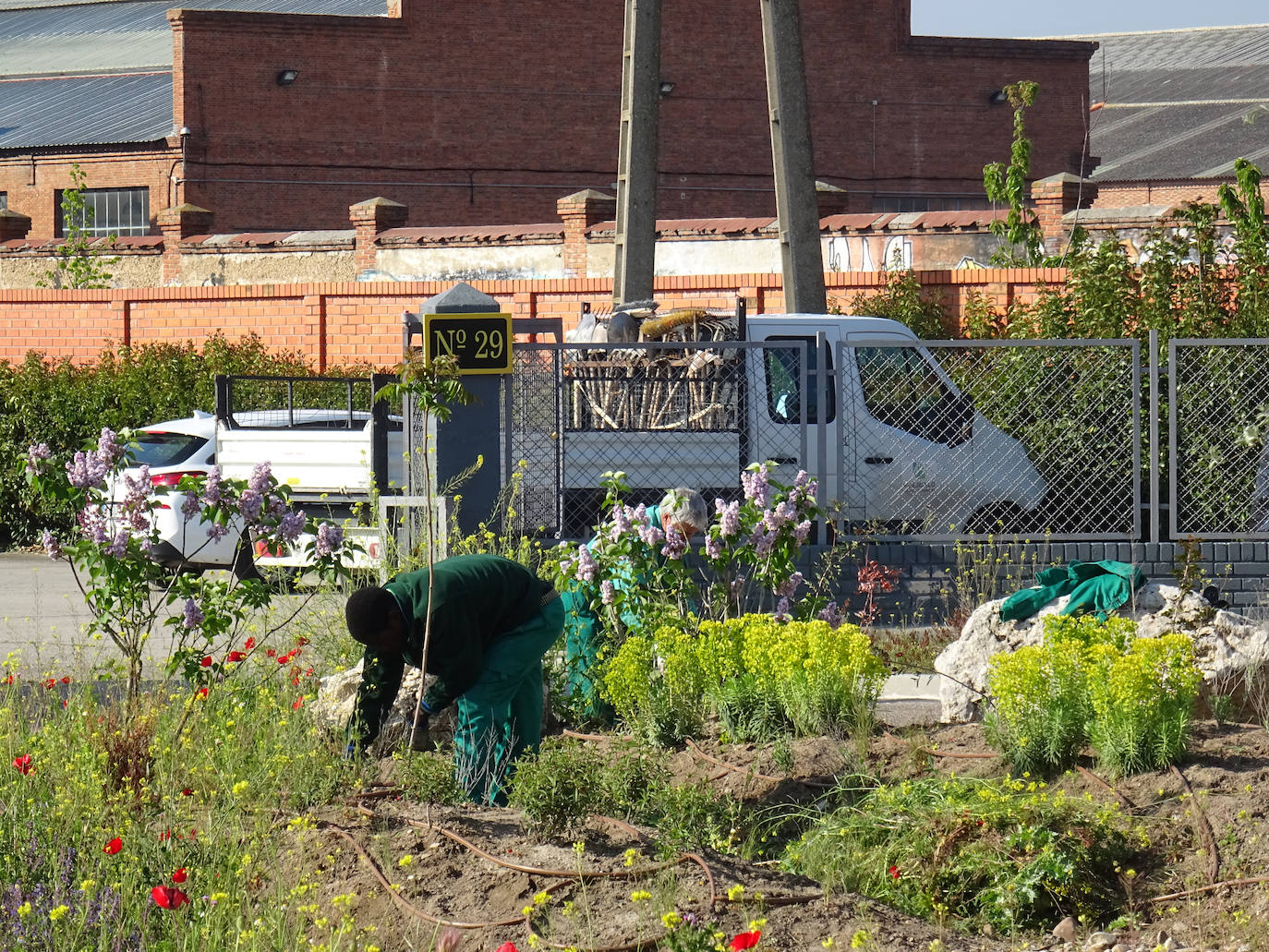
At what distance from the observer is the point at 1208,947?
A: 4.93 metres

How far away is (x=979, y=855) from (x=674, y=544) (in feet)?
8.88

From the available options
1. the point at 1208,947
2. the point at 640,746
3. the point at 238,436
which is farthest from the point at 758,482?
the point at 238,436

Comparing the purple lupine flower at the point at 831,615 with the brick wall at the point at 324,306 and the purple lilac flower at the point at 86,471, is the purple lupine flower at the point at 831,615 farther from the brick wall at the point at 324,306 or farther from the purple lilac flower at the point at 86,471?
the brick wall at the point at 324,306

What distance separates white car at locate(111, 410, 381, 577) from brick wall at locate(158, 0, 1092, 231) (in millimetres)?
17650

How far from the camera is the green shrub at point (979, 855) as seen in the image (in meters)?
5.18

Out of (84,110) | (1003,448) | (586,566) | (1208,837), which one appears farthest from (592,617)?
(84,110)

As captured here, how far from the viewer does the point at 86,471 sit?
21.4 feet

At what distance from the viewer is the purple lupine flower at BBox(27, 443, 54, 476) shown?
652 cm

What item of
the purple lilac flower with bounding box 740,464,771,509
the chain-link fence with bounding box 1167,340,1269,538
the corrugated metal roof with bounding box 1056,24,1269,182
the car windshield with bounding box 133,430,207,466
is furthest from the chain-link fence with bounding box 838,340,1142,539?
the corrugated metal roof with bounding box 1056,24,1269,182

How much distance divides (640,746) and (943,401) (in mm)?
5881

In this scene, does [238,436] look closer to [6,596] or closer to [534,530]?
[6,596]

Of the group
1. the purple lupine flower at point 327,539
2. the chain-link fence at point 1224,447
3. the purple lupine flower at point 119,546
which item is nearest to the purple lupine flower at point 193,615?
the purple lupine flower at point 119,546

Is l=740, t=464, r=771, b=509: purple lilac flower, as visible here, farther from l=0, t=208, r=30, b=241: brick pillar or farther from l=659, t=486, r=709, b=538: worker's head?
l=0, t=208, r=30, b=241: brick pillar

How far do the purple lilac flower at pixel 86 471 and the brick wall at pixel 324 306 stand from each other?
39.7 ft
